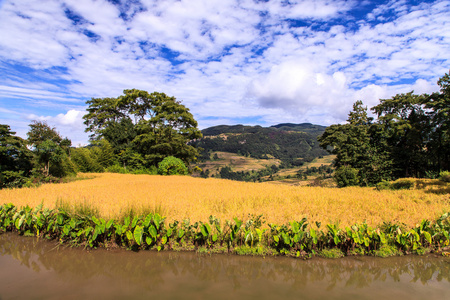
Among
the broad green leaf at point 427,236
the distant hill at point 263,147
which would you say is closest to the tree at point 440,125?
the broad green leaf at point 427,236

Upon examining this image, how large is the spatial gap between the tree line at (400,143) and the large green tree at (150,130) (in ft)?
67.6

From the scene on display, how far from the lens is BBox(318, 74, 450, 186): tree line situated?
2342 centimetres

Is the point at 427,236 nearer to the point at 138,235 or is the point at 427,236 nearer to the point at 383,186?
the point at 138,235

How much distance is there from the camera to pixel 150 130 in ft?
116

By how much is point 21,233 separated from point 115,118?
39.6 m

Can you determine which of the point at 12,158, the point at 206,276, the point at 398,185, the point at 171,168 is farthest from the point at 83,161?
the point at 398,185

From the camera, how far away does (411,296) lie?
386cm

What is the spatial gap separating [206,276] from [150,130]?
3311cm

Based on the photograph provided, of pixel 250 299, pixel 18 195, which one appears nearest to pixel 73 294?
pixel 250 299

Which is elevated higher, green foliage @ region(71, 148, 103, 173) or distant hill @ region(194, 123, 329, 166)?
distant hill @ region(194, 123, 329, 166)

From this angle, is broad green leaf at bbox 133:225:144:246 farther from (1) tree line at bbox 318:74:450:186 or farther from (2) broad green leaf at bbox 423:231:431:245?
(1) tree line at bbox 318:74:450:186

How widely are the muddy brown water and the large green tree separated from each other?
2714 centimetres

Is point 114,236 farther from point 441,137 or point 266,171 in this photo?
point 266,171

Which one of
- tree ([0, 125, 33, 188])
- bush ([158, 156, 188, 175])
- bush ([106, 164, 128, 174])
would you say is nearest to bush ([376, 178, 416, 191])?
bush ([158, 156, 188, 175])
